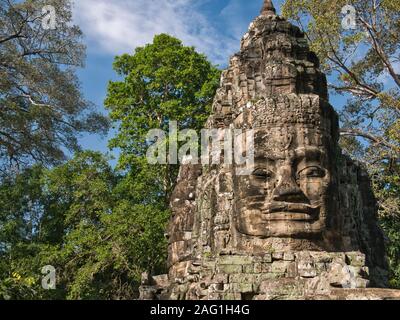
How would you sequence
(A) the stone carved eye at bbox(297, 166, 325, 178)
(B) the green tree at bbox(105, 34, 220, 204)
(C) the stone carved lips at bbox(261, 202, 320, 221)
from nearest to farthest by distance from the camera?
(C) the stone carved lips at bbox(261, 202, 320, 221)
(A) the stone carved eye at bbox(297, 166, 325, 178)
(B) the green tree at bbox(105, 34, 220, 204)

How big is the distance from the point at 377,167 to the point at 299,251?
9770mm

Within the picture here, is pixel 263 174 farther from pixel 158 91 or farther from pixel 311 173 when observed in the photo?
pixel 158 91

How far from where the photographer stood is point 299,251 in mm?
9312

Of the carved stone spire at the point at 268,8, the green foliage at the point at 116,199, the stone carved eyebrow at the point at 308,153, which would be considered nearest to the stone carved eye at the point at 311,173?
the stone carved eyebrow at the point at 308,153

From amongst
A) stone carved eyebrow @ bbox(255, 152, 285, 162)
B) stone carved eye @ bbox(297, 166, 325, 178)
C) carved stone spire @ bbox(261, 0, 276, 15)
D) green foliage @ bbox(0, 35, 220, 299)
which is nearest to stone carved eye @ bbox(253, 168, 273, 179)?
stone carved eyebrow @ bbox(255, 152, 285, 162)

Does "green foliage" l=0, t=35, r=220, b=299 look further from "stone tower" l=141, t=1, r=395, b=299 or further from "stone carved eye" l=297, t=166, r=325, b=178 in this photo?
"stone carved eye" l=297, t=166, r=325, b=178

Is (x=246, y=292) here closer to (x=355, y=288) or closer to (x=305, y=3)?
(x=355, y=288)

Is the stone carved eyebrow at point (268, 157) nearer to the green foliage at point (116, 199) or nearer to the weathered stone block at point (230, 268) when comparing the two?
the weathered stone block at point (230, 268)

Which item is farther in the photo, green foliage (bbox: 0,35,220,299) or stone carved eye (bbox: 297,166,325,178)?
green foliage (bbox: 0,35,220,299)

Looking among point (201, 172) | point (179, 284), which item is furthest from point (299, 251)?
point (201, 172)

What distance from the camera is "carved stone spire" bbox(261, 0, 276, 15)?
12500 mm

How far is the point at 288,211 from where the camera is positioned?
947 cm

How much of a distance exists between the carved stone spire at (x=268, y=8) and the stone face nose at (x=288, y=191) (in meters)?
4.37

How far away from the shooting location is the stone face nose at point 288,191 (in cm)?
948
